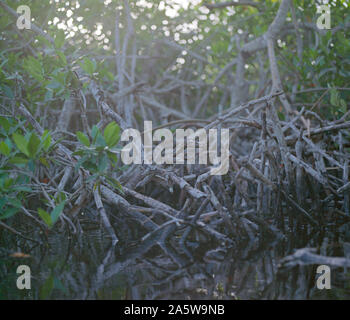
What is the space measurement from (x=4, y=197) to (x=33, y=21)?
1.87m

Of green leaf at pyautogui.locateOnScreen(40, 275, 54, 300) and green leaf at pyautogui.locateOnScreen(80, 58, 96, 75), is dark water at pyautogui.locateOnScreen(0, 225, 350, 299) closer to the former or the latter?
green leaf at pyautogui.locateOnScreen(40, 275, 54, 300)

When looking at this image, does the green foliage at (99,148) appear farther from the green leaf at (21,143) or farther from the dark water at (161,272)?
the dark water at (161,272)

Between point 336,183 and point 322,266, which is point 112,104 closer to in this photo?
point 336,183

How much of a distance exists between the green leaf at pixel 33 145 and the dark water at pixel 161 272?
1.72 feet

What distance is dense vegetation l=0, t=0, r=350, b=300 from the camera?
101 inches

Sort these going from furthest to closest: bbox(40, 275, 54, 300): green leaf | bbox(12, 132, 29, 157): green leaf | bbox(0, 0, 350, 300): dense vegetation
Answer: bbox(0, 0, 350, 300): dense vegetation
bbox(12, 132, 29, 157): green leaf
bbox(40, 275, 54, 300): green leaf

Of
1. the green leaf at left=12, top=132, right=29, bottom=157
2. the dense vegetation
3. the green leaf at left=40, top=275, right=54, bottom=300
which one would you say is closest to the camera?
the green leaf at left=40, top=275, right=54, bottom=300

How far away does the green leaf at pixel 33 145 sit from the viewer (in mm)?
2051

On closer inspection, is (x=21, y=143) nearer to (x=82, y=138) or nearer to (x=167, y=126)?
(x=82, y=138)

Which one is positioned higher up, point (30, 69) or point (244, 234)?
point (30, 69)

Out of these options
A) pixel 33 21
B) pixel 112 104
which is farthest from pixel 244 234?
pixel 33 21

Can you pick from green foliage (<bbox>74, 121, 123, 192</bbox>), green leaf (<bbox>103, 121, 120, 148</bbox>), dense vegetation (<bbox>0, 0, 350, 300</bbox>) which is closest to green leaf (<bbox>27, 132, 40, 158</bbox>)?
dense vegetation (<bbox>0, 0, 350, 300</bbox>)

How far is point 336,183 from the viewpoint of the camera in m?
3.50

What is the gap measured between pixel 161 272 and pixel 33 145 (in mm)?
789
